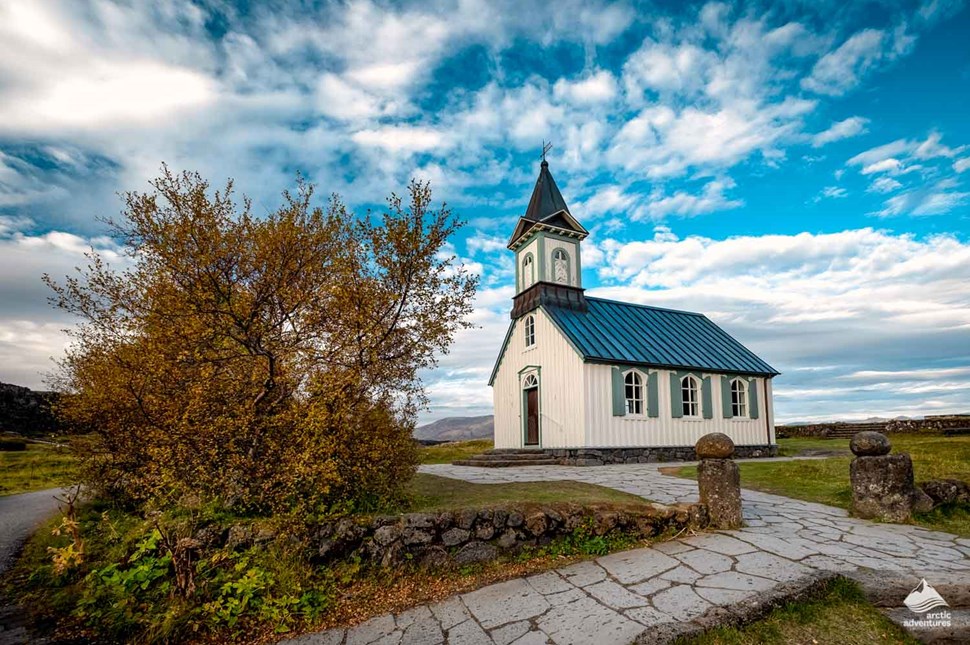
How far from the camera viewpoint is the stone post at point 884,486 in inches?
263

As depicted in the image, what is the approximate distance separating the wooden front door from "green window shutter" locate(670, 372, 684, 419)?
15.5ft

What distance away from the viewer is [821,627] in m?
3.83

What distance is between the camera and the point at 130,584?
15.5 ft

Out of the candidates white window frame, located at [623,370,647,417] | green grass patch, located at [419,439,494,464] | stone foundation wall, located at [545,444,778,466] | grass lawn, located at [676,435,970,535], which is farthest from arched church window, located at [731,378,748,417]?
green grass patch, located at [419,439,494,464]

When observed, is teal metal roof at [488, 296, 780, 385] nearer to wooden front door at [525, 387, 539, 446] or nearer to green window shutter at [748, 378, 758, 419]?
green window shutter at [748, 378, 758, 419]

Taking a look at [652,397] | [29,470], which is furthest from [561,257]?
[29,470]

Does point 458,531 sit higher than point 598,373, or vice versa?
point 598,373

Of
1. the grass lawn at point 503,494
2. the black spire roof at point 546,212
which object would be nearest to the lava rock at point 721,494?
the grass lawn at point 503,494

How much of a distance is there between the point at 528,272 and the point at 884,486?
13016 mm

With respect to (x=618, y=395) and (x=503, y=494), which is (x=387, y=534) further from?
(x=618, y=395)

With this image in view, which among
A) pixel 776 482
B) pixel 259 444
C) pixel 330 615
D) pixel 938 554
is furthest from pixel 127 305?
pixel 776 482

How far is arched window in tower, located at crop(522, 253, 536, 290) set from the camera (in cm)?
1807

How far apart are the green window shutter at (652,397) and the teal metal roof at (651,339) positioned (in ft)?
1.75

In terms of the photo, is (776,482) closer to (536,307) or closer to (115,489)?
(536,307)
